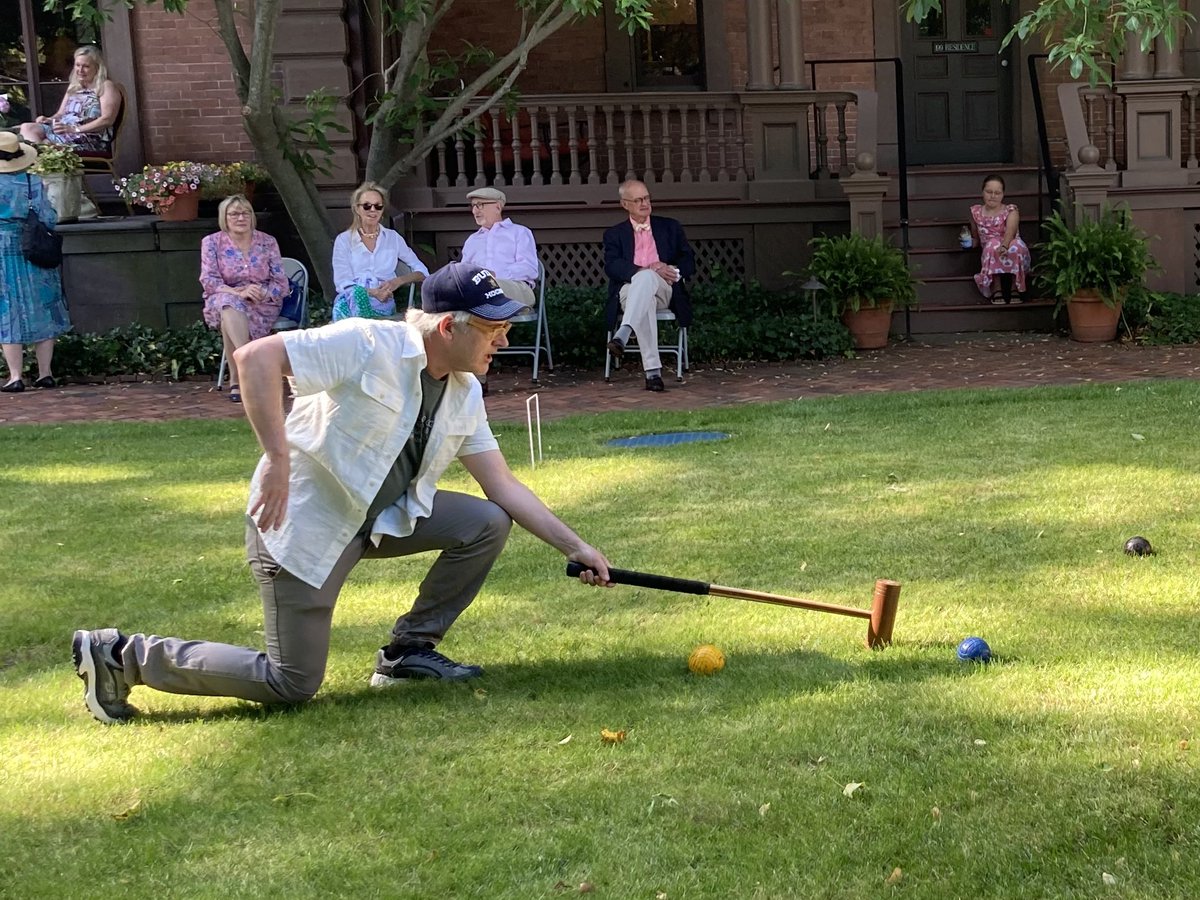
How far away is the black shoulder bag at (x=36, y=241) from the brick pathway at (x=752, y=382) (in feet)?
3.40

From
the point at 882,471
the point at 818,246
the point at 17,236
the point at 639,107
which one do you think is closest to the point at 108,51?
the point at 17,236

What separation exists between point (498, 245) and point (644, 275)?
3.94 feet

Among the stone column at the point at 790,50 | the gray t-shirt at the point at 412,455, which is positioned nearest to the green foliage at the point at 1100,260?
the stone column at the point at 790,50

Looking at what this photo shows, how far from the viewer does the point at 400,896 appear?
311 centimetres

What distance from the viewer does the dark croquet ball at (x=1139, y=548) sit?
5.46 m

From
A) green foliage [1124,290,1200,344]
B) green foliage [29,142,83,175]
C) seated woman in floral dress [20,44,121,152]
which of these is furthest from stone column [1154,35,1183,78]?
green foliage [29,142,83,175]

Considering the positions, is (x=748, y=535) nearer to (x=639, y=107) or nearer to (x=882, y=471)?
(x=882, y=471)

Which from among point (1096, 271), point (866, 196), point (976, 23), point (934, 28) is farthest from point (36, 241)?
point (976, 23)

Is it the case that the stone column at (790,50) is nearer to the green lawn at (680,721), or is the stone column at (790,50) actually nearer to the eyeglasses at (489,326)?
the green lawn at (680,721)

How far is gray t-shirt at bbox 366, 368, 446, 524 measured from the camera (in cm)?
413

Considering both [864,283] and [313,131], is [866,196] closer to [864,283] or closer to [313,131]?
[864,283]

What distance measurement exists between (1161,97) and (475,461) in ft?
36.6

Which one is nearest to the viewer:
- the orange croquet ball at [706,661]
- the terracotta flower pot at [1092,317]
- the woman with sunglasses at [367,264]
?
the orange croquet ball at [706,661]

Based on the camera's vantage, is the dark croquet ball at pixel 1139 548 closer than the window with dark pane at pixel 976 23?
Yes
